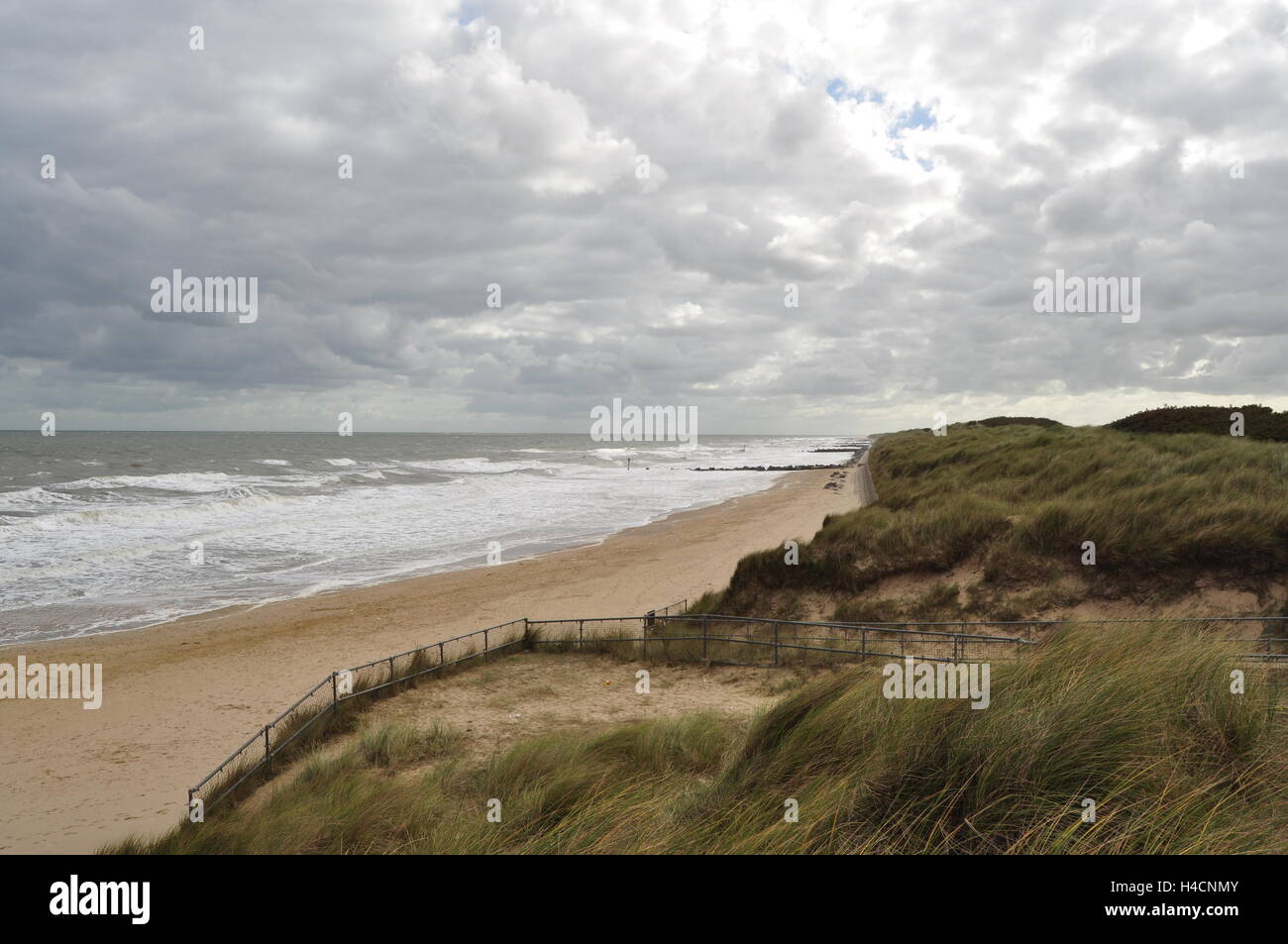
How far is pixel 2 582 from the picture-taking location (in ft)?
71.9

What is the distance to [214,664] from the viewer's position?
49.7 feet

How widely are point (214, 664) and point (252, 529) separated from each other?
20405mm

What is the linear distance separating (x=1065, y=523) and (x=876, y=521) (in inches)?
179

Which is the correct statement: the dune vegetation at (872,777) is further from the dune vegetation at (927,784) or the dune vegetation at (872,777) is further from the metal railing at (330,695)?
the metal railing at (330,695)

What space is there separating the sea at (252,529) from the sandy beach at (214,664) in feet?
7.28

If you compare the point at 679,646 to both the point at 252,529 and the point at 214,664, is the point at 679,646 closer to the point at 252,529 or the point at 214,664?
the point at 214,664

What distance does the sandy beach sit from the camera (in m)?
9.46

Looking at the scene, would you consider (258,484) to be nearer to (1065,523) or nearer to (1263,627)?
(1065,523)

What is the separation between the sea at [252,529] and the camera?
2095cm

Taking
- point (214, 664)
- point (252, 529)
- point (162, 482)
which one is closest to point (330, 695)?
point (214, 664)

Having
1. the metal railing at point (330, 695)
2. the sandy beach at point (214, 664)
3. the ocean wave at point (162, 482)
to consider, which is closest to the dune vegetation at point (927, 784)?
the metal railing at point (330, 695)

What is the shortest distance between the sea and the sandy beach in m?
2.22

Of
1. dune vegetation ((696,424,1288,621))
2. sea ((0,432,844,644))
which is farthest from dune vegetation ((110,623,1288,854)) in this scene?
sea ((0,432,844,644))
